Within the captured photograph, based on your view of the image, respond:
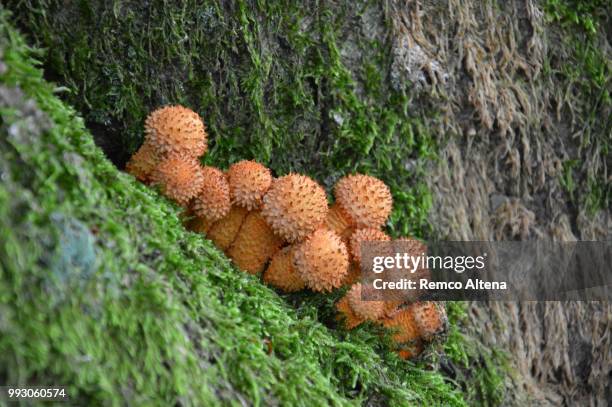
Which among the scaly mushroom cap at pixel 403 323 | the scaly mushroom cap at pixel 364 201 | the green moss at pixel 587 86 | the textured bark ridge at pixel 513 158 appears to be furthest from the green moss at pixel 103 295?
the green moss at pixel 587 86

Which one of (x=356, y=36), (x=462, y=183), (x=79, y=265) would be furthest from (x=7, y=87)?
(x=462, y=183)

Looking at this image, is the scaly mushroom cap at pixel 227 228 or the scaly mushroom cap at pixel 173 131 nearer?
the scaly mushroom cap at pixel 173 131

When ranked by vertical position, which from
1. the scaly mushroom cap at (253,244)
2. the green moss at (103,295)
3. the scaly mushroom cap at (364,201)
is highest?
the scaly mushroom cap at (364,201)

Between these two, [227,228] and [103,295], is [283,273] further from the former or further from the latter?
[103,295]

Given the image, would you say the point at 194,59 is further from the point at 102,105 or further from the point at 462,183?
the point at 462,183

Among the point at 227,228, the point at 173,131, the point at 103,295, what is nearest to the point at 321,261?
the point at 227,228

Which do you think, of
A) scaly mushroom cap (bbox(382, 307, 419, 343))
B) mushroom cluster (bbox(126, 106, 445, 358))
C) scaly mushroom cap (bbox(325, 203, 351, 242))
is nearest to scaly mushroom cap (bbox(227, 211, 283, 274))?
mushroom cluster (bbox(126, 106, 445, 358))

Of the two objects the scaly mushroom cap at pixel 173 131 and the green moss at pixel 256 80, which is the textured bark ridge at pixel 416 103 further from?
the scaly mushroom cap at pixel 173 131
